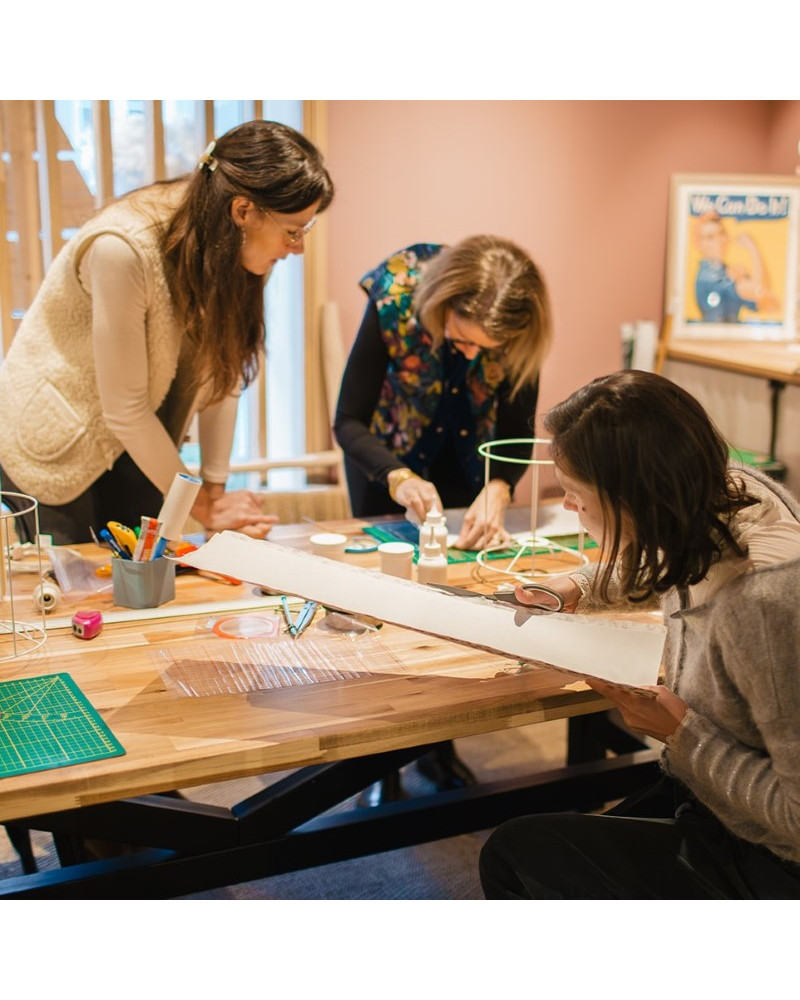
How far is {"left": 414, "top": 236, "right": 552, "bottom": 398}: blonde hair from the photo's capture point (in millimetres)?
2121

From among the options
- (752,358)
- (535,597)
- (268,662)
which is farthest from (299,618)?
(752,358)

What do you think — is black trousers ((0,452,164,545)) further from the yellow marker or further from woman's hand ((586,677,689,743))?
woman's hand ((586,677,689,743))

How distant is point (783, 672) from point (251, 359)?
1.26 m

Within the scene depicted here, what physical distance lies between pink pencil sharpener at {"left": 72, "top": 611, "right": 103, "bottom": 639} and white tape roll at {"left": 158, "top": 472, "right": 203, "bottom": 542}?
18 centimetres

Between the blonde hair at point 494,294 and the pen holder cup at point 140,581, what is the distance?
2.71 feet

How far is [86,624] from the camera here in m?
1.57

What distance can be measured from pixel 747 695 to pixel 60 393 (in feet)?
4.60

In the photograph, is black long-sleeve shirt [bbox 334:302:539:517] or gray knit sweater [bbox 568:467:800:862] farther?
black long-sleeve shirt [bbox 334:302:539:517]

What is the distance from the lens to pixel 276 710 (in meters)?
1.36

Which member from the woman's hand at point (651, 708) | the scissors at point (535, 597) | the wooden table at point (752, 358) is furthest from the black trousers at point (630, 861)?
the wooden table at point (752, 358)

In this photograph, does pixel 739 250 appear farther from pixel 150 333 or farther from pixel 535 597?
pixel 535 597

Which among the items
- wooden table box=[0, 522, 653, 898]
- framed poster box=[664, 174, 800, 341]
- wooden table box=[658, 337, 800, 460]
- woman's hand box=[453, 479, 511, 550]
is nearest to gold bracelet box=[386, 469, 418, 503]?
woman's hand box=[453, 479, 511, 550]

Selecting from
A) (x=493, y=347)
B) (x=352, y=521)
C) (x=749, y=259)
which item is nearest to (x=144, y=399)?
(x=352, y=521)

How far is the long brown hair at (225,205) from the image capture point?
1.86 metres
